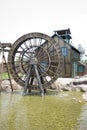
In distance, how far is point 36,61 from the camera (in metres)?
20.5

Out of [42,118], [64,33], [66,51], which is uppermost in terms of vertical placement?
[64,33]

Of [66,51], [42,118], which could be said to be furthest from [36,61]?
[66,51]

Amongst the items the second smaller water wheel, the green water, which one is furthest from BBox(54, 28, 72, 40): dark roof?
the green water

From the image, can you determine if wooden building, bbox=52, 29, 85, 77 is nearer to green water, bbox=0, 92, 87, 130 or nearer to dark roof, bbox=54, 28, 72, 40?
dark roof, bbox=54, 28, 72, 40

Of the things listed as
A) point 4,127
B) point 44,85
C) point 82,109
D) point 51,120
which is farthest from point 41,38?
point 4,127

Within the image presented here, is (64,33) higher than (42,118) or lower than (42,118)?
higher

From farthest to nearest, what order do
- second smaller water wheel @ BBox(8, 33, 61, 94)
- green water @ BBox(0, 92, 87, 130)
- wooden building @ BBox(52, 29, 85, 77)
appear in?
1. wooden building @ BBox(52, 29, 85, 77)
2. second smaller water wheel @ BBox(8, 33, 61, 94)
3. green water @ BBox(0, 92, 87, 130)

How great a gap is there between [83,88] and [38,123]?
13.3m

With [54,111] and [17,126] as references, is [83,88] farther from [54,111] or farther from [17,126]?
[17,126]

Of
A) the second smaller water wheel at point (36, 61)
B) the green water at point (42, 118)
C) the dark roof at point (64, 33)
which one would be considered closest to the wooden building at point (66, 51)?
the dark roof at point (64, 33)

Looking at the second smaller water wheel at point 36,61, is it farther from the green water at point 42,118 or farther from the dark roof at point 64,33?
the dark roof at point 64,33

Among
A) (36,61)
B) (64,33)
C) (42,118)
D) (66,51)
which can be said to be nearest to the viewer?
(42,118)

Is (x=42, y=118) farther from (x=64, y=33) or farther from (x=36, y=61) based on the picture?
(x=64, y=33)

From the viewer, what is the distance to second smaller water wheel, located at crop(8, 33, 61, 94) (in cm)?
2060
